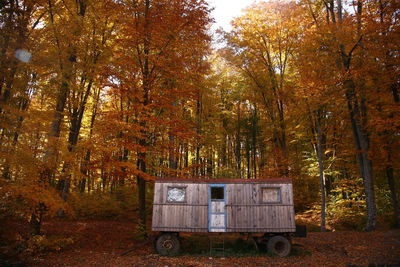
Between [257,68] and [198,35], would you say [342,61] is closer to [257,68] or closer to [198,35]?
[257,68]

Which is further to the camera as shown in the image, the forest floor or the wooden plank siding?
the wooden plank siding

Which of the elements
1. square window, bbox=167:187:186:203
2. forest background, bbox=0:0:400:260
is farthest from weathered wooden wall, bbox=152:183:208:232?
forest background, bbox=0:0:400:260

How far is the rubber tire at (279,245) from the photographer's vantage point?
407 inches

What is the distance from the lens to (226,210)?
1072 cm

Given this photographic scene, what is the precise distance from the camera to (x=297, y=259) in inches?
384

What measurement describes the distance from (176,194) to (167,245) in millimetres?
1974

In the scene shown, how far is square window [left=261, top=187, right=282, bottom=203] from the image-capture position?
10750 mm

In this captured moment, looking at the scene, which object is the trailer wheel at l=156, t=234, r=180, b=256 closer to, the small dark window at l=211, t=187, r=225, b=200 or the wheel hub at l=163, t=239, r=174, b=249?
the wheel hub at l=163, t=239, r=174, b=249

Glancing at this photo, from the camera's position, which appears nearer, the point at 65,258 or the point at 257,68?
the point at 65,258

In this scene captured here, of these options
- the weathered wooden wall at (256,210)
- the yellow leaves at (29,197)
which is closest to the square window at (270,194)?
the weathered wooden wall at (256,210)

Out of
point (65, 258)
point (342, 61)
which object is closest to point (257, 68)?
point (342, 61)

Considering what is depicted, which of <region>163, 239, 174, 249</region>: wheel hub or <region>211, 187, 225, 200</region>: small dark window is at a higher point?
<region>211, 187, 225, 200</region>: small dark window

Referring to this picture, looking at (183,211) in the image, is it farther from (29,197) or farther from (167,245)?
(29,197)

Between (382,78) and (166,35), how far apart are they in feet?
35.2
